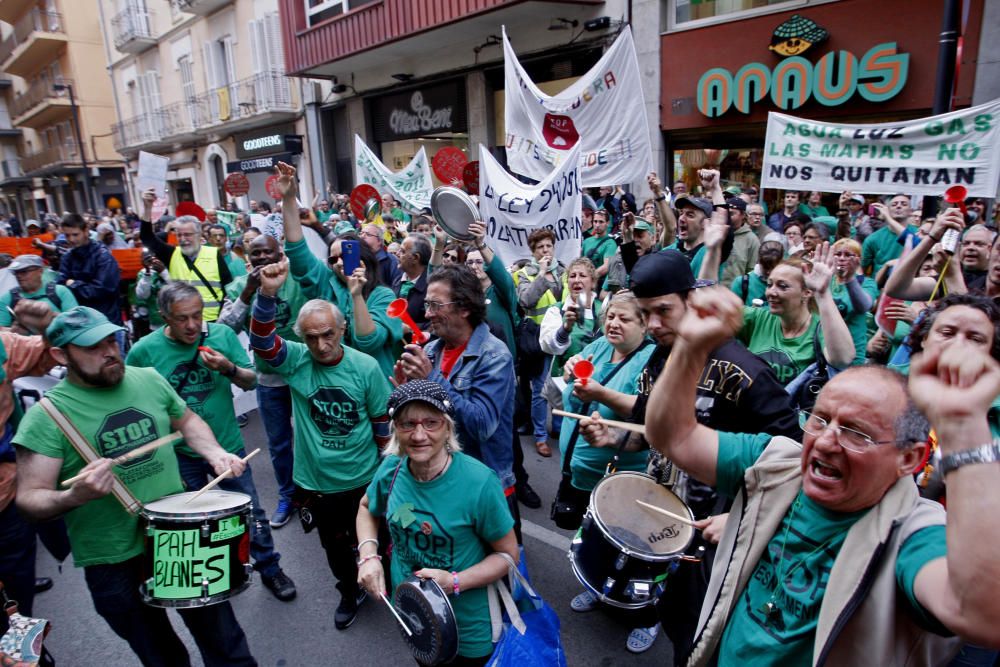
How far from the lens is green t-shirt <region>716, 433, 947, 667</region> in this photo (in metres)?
1.49

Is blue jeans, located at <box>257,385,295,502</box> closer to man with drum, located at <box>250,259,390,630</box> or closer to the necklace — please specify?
man with drum, located at <box>250,259,390,630</box>

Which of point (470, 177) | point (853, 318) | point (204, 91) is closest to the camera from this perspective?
point (853, 318)

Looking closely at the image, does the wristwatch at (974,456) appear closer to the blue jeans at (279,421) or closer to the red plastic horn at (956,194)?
the blue jeans at (279,421)

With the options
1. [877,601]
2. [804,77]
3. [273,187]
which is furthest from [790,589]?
[804,77]

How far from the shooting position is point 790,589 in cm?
155

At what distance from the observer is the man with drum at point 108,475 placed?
95.3 inches

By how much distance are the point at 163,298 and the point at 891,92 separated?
9598mm

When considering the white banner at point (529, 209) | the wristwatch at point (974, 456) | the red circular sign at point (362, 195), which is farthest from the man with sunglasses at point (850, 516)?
the red circular sign at point (362, 195)

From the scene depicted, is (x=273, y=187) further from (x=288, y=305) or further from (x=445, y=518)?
(x=445, y=518)

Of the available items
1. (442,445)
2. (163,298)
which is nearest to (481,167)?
(163,298)

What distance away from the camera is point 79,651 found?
3.49m

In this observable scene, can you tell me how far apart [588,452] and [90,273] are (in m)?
6.78

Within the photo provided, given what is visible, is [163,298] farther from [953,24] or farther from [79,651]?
[953,24]

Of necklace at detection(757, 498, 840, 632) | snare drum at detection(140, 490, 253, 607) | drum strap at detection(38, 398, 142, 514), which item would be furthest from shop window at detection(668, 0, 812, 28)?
drum strap at detection(38, 398, 142, 514)
